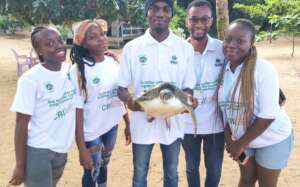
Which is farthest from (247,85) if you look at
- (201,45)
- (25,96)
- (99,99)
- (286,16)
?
(25,96)

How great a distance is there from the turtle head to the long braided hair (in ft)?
1.69

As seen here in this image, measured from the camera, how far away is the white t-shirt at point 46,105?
96.0 inches

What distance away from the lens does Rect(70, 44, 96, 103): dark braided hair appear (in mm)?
2886

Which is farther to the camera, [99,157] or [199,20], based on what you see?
[99,157]

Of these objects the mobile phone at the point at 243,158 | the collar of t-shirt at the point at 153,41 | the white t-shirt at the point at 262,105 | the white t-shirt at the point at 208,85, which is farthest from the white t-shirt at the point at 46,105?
the mobile phone at the point at 243,158

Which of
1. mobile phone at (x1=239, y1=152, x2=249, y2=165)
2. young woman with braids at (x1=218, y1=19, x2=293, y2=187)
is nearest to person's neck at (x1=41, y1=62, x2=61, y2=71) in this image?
young woman with braids at (x1=218, y1=19, x2=293, y2=187)

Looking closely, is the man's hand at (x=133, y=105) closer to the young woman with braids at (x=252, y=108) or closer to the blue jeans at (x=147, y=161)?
the blue jeans at (x=147, y=161)

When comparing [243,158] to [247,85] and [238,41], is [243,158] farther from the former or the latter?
[238,41]

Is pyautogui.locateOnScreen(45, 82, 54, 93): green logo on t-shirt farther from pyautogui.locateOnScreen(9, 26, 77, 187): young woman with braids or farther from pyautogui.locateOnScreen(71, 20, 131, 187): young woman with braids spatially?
pyautogui.locateOnScreen(71, 20, 131, 187): young woman with braids

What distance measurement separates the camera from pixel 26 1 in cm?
1046

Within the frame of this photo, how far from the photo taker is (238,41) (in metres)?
2.64

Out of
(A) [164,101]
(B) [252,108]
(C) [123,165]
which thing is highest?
(A) [164,101]

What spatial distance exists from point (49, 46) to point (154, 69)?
28.8 inches

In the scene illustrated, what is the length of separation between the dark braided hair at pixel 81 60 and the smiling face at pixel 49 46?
0.32 m
